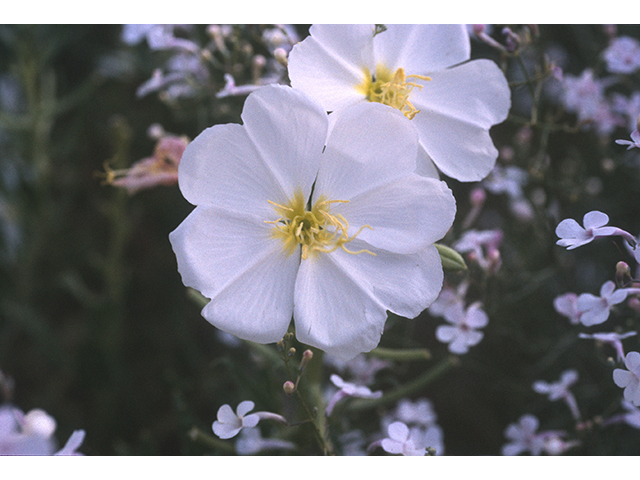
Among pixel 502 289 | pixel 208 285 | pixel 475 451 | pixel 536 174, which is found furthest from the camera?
pixel 475 451

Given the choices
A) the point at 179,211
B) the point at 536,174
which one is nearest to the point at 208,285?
the point at 536,174

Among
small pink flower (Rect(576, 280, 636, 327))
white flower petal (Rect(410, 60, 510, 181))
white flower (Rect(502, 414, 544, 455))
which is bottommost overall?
white flower (Rect(502, 414, 544, 455))

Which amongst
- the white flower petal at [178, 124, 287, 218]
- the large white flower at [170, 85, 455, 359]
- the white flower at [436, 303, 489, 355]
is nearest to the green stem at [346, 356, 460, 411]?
the white flower at [436, 303, 489, 355]

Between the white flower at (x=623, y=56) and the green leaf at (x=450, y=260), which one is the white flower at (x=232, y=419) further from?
the white flower at (x=623, y=56)

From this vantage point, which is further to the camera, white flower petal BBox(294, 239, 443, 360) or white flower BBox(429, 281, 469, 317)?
white flower BBox(429, 281, 469, 317)

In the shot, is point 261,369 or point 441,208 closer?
point 441,208

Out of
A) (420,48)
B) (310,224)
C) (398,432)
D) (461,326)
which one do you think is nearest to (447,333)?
(461,326)

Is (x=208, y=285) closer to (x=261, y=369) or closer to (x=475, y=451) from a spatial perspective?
(x=261, y=369)

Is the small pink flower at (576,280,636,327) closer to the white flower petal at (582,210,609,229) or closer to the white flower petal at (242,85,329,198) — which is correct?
the white flower petal at (582,210,609,229)
